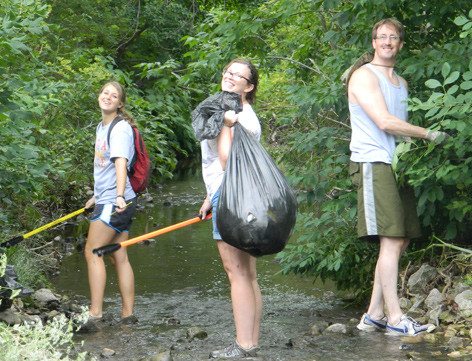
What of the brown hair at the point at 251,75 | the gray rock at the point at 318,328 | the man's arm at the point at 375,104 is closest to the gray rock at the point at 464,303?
the gray rock at the point at 318,328

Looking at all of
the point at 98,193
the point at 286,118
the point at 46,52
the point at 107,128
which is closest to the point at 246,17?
the point at 286,118

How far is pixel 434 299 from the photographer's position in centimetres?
510

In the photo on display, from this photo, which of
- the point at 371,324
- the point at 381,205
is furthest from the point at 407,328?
the point at 381,205

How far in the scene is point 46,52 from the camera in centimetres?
864

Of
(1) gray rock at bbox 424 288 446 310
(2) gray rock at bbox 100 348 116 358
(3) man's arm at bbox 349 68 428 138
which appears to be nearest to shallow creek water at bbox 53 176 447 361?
(2) gray rock at bbox 100 348 116 358

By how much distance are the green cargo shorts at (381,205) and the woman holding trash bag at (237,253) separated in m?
0.86

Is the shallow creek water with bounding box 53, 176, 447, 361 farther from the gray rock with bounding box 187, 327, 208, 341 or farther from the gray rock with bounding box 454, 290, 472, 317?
the gray rock with bounding box 454, 290, 472, 317

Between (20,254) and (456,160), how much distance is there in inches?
A: 156

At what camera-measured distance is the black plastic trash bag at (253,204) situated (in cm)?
386

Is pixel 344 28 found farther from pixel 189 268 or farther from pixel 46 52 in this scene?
pixel 46 52

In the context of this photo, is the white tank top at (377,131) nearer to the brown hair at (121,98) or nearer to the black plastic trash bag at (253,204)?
the black plastic trash bag at (253,204)

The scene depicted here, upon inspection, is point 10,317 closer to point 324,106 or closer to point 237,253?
point 237,253

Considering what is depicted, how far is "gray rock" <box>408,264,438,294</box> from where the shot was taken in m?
5.41

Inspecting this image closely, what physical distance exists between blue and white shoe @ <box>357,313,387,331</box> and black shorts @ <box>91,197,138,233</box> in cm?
192
